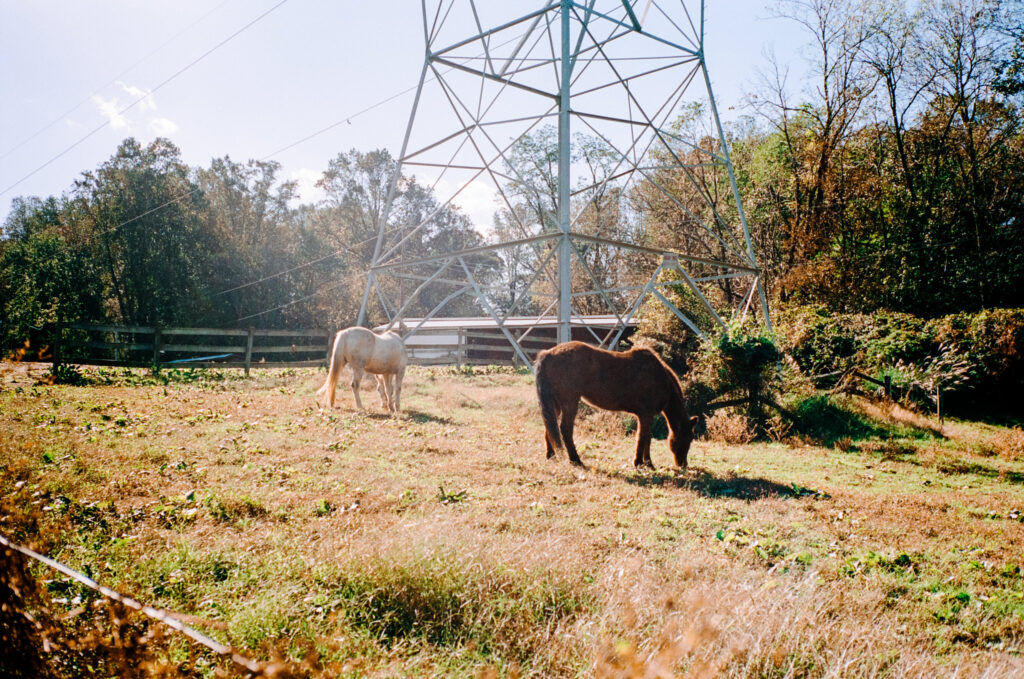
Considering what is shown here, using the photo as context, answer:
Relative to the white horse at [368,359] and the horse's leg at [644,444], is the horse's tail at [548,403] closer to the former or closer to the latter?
the horse's leg at [644,444]

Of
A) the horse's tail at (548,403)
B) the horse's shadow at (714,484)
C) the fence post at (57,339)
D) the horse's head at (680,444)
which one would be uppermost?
the fence post at (57,339)

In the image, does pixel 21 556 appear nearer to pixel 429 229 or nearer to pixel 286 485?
pixel 286 485

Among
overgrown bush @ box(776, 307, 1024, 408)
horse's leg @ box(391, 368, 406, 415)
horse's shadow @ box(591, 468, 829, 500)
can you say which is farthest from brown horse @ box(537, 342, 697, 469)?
overgrown bush @ box(776, 307, 1024, 408)

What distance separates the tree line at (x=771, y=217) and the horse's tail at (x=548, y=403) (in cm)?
383

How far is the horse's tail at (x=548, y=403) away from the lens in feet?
25.0

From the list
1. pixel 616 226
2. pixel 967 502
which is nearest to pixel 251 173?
pixel 616 226

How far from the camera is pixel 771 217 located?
19688mm

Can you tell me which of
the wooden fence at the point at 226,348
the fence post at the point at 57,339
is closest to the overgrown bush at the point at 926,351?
the wooden fence at the point at 226,348

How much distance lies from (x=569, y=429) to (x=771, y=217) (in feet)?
51.7

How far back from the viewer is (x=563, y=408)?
7.69 meters

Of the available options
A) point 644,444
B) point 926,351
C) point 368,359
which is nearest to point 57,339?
point 368,359

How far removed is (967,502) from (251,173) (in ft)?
122

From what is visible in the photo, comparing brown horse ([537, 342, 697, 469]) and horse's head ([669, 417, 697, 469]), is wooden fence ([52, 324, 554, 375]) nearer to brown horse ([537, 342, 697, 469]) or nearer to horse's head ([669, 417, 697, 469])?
brown horse ([537, 342, 697, 469])

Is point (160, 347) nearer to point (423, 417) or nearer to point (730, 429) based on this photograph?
point (423, 417)
